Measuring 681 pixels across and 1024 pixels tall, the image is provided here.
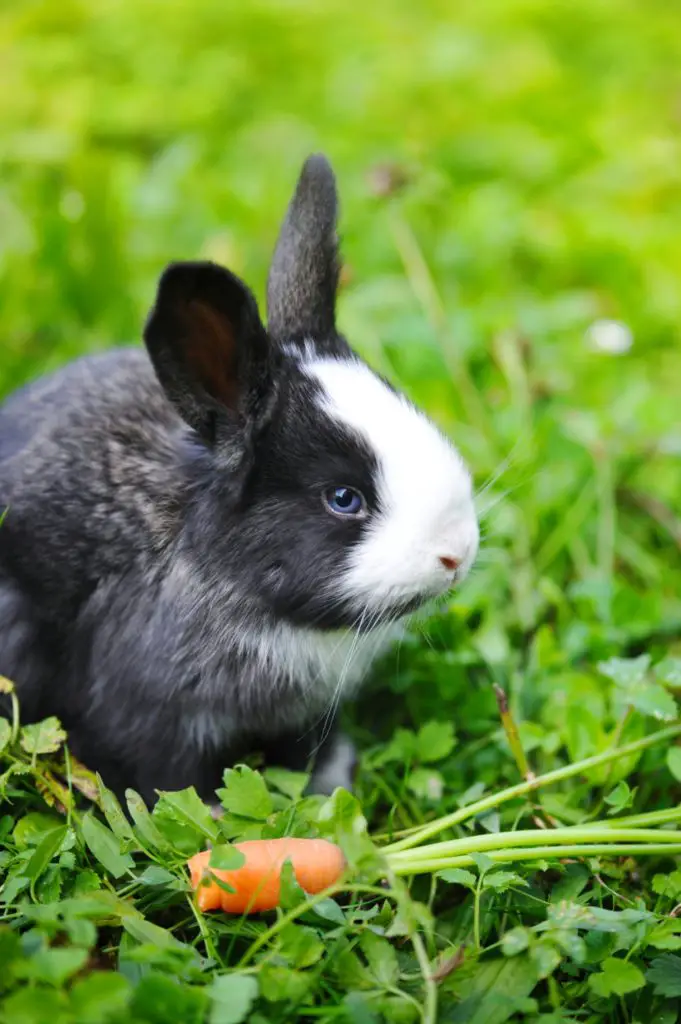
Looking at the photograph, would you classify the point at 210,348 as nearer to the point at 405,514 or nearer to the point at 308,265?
the point at 308,265

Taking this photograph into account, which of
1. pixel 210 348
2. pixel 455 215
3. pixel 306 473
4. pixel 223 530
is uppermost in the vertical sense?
pixel 455 215

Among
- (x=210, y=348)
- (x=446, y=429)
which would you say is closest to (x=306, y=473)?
(x=210, y=348)

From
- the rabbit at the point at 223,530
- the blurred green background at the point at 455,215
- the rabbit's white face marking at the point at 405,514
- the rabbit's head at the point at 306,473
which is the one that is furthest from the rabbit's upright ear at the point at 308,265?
the blurred green background at the point at 455,215

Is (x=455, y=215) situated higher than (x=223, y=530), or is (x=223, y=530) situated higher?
(x=455, y=215)

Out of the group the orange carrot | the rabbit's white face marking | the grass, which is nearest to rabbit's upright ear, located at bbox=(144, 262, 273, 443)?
the rabbit's white face marking

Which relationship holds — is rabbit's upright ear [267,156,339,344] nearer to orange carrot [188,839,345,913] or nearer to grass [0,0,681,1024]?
grass [0,0,681,1024]

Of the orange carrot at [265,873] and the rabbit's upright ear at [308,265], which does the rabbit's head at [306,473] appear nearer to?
the rabbit's upright ear at [308,265]
